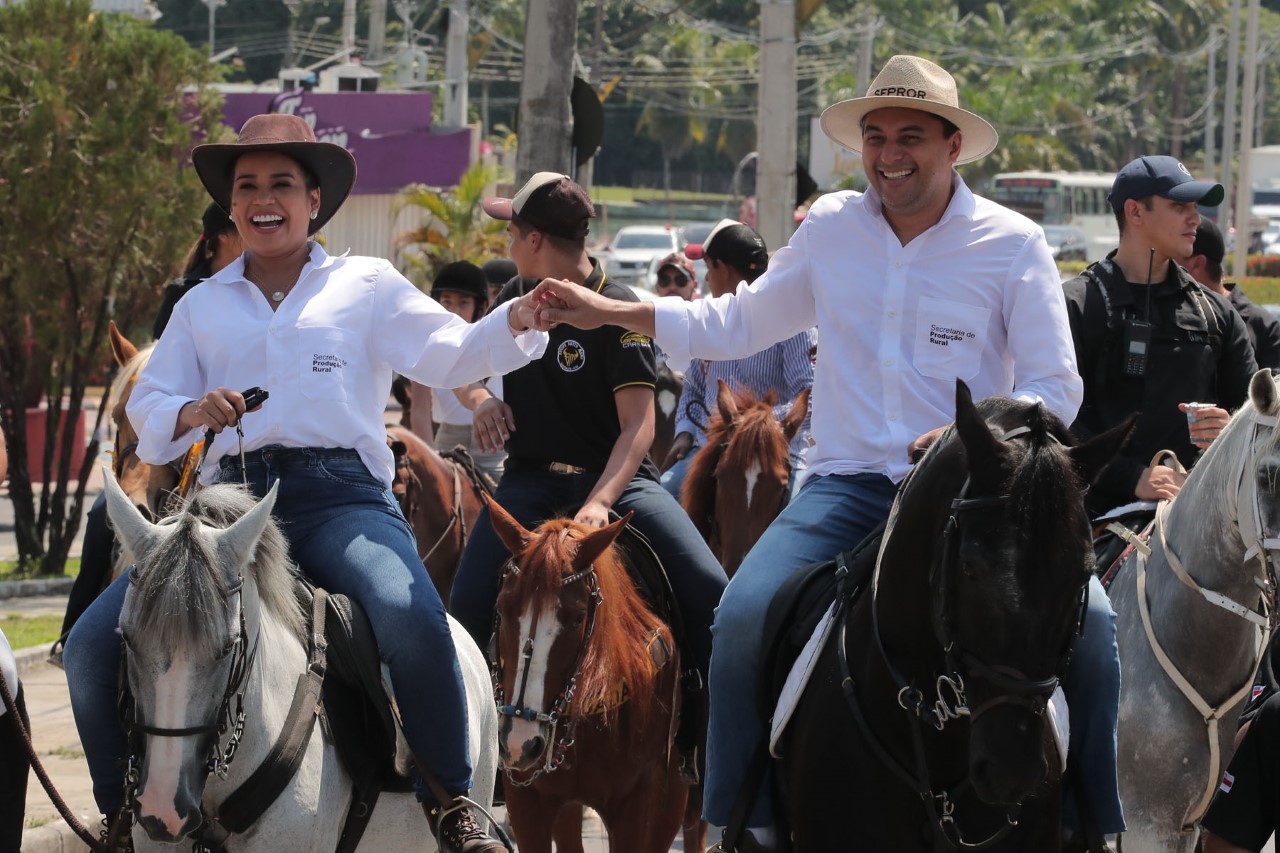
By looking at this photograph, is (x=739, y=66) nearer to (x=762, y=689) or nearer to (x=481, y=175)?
(x=481, y=175)

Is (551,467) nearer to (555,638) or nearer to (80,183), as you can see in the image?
(555,638)

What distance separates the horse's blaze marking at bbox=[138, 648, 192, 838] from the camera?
4.21 meters

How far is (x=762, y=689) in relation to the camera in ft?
16.0

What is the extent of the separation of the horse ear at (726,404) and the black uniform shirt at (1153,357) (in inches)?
96.9

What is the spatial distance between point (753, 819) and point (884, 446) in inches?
44.6

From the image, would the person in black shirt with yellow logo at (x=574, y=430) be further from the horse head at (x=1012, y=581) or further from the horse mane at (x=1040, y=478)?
the horse head at (x=1012, y=581)

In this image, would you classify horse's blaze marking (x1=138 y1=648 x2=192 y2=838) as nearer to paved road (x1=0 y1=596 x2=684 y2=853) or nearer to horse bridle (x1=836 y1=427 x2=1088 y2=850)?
horse bridle (x1=836 y1=427 x2=1088 y2=850)

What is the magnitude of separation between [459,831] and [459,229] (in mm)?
23291

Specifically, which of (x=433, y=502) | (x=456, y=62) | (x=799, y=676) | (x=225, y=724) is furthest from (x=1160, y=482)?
(x=456, y=62)

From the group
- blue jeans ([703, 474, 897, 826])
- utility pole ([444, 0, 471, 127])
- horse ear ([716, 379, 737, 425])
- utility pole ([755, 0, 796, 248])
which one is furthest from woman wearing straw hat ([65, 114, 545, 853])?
utility pole ([444, 0, 471, 127])

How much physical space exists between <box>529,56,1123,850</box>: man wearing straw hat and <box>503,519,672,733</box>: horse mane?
1.21 m

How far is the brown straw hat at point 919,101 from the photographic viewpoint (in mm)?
4930

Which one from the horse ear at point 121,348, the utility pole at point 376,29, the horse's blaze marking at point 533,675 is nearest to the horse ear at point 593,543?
the horse's blaze marking at point 533,675

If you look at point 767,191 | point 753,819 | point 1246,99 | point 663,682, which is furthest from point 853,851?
point 1246,99
